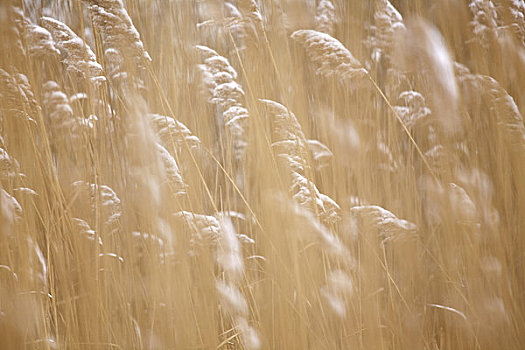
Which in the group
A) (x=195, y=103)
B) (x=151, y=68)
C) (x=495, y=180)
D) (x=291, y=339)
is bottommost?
(x=291, y=339)

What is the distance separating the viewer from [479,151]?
1.24 m

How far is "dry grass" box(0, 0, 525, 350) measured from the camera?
3.84 ft

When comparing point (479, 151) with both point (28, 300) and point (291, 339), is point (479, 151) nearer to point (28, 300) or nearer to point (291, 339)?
point (291, 339)

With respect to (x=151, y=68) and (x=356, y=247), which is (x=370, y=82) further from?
(x=151, y=68)

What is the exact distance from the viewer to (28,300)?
1177 mm

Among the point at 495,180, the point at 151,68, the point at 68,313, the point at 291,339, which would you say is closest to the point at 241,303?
the point at 291,339

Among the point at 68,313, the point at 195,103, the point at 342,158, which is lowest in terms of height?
the point at 68,313

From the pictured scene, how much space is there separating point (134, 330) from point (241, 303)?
30 cm

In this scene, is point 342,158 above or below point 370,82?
below

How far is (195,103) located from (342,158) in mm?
446

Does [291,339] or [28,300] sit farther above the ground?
[28,300]

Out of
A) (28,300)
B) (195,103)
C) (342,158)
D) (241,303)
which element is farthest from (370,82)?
(28,300)

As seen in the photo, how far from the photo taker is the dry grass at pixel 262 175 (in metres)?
1.17

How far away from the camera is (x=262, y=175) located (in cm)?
120
